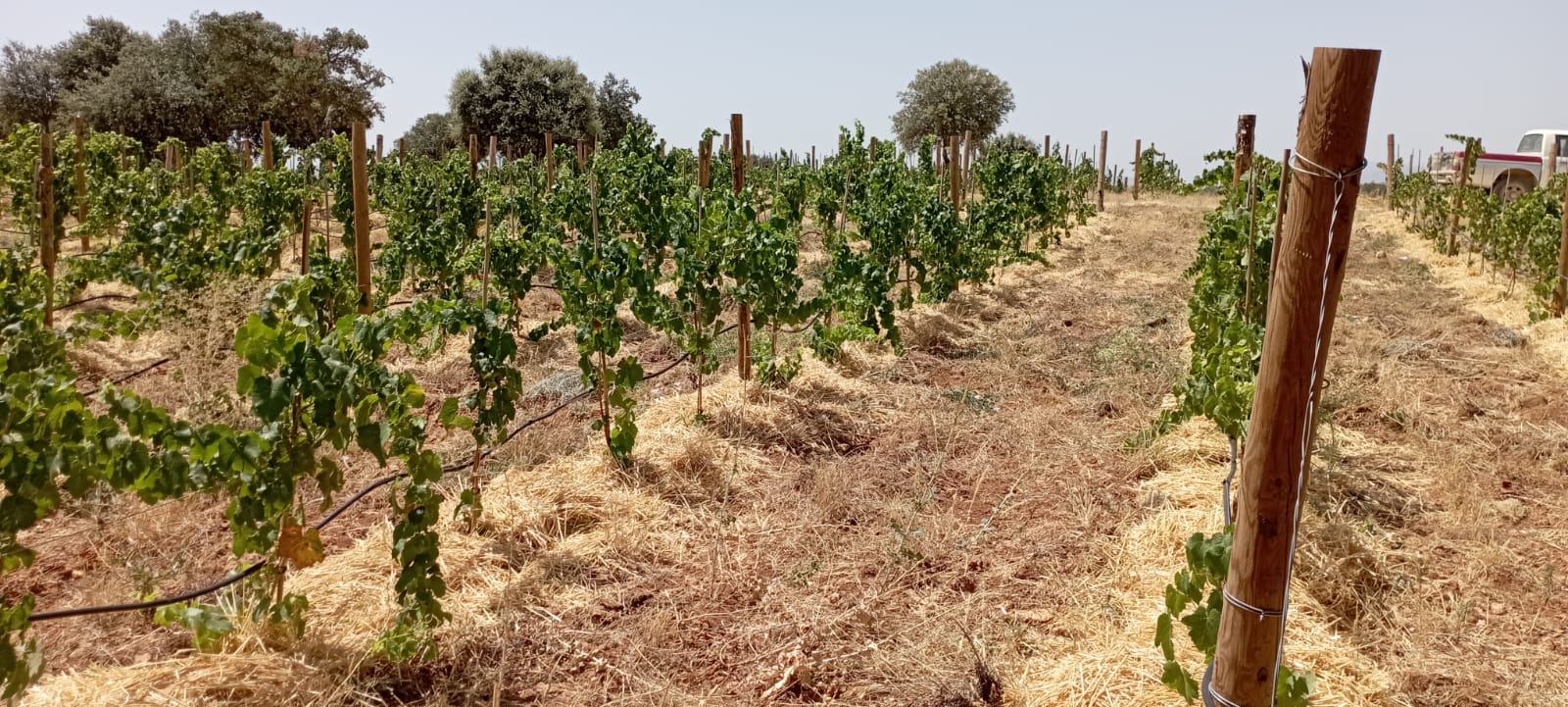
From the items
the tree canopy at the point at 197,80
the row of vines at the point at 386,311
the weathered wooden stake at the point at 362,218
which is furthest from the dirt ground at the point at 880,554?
the tree canopy at the point at 197,80

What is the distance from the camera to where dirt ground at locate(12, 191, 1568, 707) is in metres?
3.27

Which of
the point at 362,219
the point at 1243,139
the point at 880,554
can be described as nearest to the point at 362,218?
the point at 362,219

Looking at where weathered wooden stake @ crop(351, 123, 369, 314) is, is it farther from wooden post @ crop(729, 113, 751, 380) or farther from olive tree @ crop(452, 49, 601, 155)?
olive tree @ crop(452, 49, 601, 155)

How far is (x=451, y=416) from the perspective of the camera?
387 centimetres

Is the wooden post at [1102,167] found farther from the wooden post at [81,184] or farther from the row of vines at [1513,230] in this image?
the wooden post at [81,184]

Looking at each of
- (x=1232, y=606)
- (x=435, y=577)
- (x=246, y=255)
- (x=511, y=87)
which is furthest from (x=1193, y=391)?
(x=511, y=87)

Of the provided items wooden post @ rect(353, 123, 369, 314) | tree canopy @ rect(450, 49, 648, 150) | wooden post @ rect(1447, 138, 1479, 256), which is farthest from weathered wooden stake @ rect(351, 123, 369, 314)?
tree canopy @ rect(450, 49, 648, 150)

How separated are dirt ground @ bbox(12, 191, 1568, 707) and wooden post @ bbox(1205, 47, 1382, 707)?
0.85 meters

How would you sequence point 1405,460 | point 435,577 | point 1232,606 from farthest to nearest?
point 1405,460 → point 435,577 → point 1232,606

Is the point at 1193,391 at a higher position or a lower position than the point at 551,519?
higher

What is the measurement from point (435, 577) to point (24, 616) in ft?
3.86

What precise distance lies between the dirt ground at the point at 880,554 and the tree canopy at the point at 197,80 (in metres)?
25.5

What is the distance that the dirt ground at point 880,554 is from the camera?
3273 millimetres

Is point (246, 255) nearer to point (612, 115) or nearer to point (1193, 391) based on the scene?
point (1193, 391)
